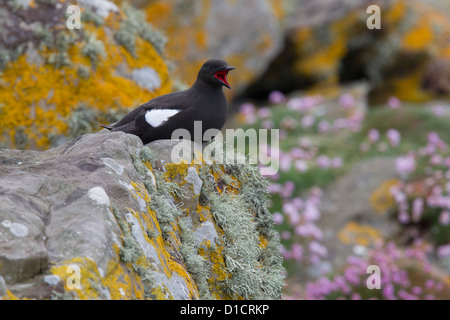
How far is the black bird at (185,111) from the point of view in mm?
5406

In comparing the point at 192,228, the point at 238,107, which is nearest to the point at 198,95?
the point at 192,228

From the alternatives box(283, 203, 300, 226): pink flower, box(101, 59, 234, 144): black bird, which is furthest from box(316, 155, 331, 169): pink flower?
box(101, 59, 234, 144): black bird

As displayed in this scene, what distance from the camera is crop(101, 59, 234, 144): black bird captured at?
17.7 ft

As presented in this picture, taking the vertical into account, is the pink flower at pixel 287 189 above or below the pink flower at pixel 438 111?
below

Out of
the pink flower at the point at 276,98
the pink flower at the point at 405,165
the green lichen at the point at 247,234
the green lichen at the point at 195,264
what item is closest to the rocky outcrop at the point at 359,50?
the pink flower at the point at 276,98

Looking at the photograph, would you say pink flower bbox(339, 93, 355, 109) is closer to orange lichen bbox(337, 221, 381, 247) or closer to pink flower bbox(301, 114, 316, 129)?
pink flower bbox(301, 114, 316, 129)

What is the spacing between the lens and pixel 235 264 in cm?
405

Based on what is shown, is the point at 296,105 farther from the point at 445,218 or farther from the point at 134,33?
the point at 134,33

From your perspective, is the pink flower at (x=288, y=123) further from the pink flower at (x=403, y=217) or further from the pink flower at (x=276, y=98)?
the pink flower at (x=403, y=217)

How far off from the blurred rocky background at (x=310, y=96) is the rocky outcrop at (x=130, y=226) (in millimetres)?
2286

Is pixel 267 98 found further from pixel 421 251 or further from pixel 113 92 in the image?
pixel 113 92

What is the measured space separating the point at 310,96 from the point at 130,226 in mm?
11191

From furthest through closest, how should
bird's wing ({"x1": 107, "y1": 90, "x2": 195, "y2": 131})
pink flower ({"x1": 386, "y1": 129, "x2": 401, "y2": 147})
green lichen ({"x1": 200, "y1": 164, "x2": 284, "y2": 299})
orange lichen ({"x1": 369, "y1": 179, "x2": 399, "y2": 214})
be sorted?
pink flower ({"x1": 386, "y1": 129, "x2": 401, "y2": 147}) → orange lichen ({"x1": 369, "y1": 179, "x2": 399, "y2": 214}) → bird's wing ({"x1": 107, "y1": 90, "x2": 195, "y2": 131}) → green lichen ({"x1": 200, "y1": 164, "x2": 284, "y2": 299})

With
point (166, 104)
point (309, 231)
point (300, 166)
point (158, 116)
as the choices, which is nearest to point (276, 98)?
point (300, 166)
